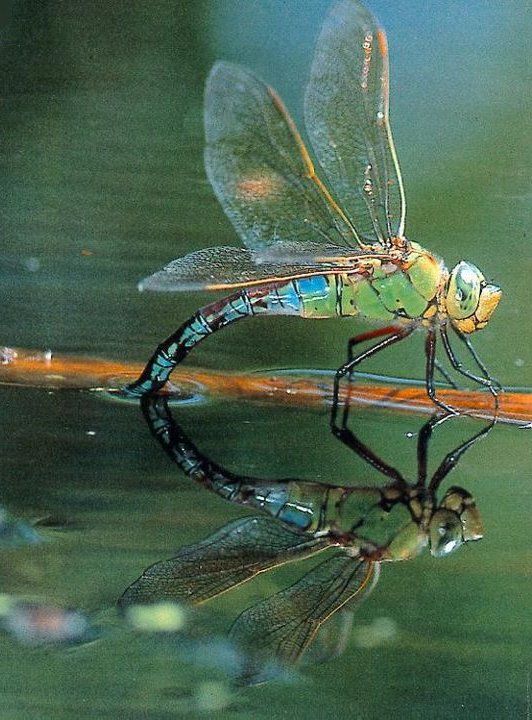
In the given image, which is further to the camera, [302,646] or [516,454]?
[516,454]

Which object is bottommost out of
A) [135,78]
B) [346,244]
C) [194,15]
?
[346,244]

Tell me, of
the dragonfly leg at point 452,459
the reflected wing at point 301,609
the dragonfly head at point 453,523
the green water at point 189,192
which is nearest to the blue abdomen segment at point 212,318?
the green water at point 189,192

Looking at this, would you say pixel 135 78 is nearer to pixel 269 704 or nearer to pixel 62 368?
pixel 62 368

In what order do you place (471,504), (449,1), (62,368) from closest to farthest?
1. (471,504)
2. (62,368)
3. (449,1)

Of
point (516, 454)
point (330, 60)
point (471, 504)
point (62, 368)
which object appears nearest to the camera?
point (471, 504)

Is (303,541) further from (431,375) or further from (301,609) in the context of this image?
(431,375)

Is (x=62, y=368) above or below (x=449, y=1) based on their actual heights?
below

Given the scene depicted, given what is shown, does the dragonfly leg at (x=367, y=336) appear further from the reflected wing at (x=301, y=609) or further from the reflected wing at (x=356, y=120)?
the reflected wing at (x=301, y=609)

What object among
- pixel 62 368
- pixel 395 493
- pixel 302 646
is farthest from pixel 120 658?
pixel 62 368
